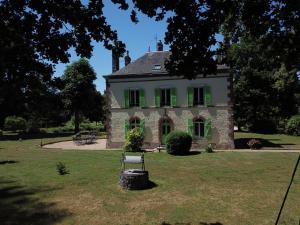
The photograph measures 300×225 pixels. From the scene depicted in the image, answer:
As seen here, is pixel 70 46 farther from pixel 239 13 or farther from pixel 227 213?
pixel 227 213

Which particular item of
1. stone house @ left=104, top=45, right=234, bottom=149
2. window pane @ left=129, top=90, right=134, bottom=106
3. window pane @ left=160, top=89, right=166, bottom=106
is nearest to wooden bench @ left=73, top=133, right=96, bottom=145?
stone house @ left=104, top=45, right=234, bottom=149

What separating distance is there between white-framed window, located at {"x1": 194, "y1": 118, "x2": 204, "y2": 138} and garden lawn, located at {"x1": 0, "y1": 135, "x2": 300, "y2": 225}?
7964 millimetres

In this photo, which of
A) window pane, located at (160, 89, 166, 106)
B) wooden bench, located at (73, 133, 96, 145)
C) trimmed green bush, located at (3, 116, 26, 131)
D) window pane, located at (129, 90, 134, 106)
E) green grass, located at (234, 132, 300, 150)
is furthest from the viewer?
trimmed green bush, located at (3, 116, 26, 131)

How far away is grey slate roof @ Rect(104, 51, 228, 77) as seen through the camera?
2914 cm

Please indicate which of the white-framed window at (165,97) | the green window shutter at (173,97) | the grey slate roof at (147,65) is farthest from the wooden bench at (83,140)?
the green window shutter at (173,97)

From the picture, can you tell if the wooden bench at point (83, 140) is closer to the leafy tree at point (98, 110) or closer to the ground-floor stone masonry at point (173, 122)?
the ground-floor stone masonry at point (173, 122)

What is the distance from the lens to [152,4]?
689cm

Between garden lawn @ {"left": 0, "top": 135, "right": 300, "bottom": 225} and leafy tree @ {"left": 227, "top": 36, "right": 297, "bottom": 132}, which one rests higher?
leafy tree @ {"left": 227, "top": 36, "right": 297, "bottom": 132}

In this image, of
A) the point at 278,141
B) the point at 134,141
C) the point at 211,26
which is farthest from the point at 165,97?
the point at 211,26

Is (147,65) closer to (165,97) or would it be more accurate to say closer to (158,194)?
(165,97)

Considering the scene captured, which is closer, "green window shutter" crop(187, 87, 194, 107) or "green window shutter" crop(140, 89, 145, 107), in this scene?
"green window shutter" crop(187, 87, 194, 107)

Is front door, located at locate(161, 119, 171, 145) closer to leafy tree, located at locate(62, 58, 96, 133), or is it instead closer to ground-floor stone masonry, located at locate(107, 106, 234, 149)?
ground-floor stone masonry, located at locate(107, 106, 234, 149)

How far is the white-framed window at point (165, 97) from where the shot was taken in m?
28.8

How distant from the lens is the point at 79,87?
49469mm
